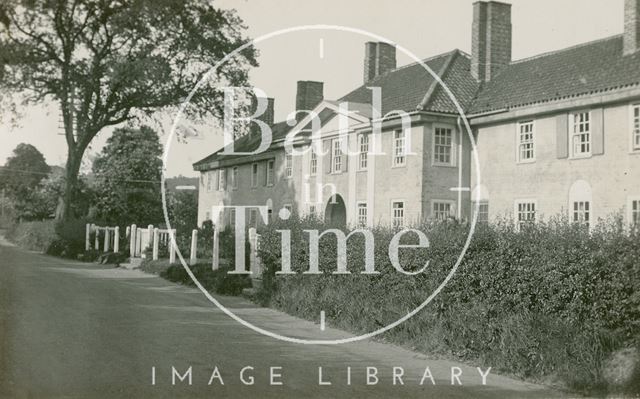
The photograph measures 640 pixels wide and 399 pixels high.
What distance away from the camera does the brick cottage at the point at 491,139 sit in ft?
65.1

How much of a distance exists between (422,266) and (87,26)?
894 inches

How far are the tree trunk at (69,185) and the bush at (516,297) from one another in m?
26.3

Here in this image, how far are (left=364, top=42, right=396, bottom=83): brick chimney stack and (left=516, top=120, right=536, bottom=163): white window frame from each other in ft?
39.5

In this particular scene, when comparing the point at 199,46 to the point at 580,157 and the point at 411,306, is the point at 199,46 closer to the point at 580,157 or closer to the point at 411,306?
the point at 580,157

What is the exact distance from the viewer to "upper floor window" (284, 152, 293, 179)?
34.3m

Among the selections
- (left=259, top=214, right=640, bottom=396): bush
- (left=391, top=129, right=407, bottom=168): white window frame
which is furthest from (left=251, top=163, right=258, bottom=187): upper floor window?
(left=259, top=214, right=640, bottom=396): bush

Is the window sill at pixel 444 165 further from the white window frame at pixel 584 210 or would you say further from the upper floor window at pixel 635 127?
the upper floor window at pixel 635 127

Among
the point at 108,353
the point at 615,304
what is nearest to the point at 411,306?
the point at 615,304

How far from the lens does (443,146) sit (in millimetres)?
24906

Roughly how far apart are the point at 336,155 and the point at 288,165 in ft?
18.7

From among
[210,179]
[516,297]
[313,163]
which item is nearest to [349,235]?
[516,297]

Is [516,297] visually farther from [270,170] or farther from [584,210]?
[270,170]

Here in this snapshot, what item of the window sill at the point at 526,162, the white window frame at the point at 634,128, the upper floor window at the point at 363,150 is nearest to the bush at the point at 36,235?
the upper floor window at the point at 363,150

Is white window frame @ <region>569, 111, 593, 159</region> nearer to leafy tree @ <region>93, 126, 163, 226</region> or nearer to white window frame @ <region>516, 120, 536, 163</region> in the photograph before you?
white window frame @ <region>516, 120, 536, 163</region>
